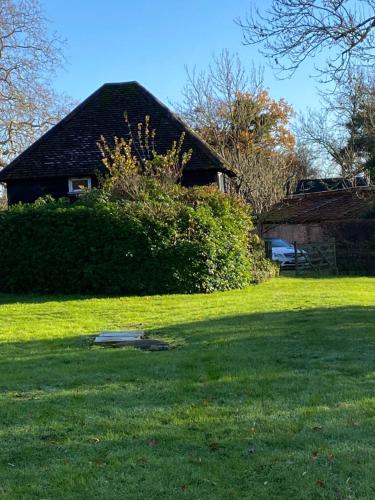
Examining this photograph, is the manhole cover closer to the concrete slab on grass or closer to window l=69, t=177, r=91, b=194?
the concrete slab on grass

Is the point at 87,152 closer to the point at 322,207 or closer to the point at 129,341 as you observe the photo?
the point at 129,341

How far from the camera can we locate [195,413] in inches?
231

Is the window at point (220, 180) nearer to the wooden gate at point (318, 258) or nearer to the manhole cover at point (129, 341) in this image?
the wooden gate at point (318, 258)

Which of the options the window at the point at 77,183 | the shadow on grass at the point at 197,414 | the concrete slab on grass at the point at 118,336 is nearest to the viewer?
the shadow on grass at the point at 197,414

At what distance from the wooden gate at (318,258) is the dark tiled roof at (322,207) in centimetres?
1011

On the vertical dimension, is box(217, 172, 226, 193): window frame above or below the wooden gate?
above

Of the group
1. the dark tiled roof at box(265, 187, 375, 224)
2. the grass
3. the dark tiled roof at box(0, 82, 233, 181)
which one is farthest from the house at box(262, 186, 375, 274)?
the grass

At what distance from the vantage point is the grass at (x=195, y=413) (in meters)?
4.26

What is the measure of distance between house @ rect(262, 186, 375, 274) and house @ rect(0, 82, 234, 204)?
6.26 metres

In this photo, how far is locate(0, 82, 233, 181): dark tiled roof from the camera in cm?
2647

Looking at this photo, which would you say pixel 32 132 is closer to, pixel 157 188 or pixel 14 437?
pixel 157 188

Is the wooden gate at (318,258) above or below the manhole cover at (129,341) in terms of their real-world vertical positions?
above

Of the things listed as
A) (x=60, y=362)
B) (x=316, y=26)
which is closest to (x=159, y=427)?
(x=60, y=362)

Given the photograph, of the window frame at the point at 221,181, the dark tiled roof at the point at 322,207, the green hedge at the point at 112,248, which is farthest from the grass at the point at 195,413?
the dark tiled roof at the point at 322,207
